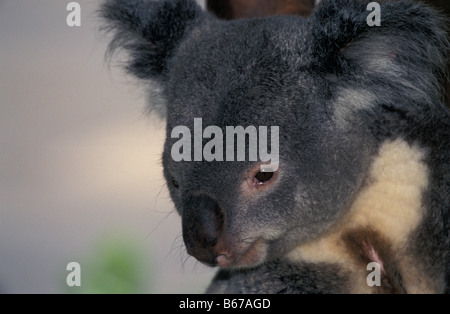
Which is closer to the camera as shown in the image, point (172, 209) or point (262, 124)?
point (262, 124)

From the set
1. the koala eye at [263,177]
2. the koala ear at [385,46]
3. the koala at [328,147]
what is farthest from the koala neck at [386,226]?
the koala eye at [263,177]

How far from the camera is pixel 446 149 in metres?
2.40

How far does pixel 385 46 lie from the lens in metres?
2.31

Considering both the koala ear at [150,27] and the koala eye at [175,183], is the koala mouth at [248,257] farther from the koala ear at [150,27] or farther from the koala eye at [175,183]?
the koala ear at [150,27]

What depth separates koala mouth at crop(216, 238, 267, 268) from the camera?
7.50ft

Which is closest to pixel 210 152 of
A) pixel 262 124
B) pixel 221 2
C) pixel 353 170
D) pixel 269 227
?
pixel 262 124

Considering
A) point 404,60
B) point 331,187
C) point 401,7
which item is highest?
point 401,7

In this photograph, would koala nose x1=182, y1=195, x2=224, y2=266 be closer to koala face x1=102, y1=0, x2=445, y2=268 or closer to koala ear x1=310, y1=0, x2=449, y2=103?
koala face x1=102, y1=0, x2=445, y2=268

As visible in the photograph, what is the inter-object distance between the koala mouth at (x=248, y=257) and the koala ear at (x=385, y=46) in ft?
2.18

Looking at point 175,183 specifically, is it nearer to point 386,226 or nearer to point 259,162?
point 259,162

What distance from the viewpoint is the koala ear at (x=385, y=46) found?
2229 mm

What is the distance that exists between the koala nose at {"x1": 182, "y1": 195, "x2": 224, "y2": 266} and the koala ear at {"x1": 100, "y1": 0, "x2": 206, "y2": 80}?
0.84 metres
